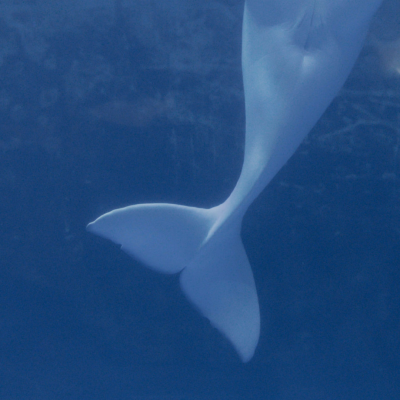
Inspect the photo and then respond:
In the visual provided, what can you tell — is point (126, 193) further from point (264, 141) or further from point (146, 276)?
point (264, 141)

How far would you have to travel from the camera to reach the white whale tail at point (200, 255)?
398 centimetres

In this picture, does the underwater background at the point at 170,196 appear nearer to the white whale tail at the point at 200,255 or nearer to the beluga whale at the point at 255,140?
the white whale tail at the point at 200,255

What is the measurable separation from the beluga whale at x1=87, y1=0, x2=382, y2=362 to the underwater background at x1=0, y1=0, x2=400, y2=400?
8.01 feet

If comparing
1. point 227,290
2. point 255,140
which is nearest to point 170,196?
point 227,290

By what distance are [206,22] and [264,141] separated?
3390mm

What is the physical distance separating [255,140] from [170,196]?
10.3ft

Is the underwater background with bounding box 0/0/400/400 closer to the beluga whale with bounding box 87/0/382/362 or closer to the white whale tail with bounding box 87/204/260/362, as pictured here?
the white whale tail with bounding box 87/204/260/362

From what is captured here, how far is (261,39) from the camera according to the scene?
3869 mm

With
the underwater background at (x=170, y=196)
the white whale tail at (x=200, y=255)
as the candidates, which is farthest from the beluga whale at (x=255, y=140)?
the underwater background at (x=170, y=196)

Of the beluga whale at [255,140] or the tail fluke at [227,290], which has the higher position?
the beluga whale at [255,140]

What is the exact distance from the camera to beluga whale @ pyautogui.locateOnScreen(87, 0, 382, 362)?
3611 millimetres

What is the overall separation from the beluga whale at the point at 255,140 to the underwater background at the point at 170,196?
2.44m

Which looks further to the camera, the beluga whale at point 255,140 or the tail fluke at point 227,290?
the tail fluke at point 227,290

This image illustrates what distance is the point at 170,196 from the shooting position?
6648mm
